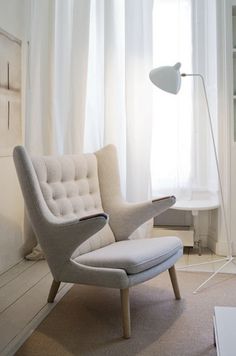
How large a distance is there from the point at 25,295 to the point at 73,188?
76 centimetres

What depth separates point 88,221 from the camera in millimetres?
2014

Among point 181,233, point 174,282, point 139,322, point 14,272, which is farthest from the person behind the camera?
point 181,233

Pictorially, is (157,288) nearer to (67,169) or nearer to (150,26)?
(67,169)

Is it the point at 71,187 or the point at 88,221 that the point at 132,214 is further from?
the point at 88,221

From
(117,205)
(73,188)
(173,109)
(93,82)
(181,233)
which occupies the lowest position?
(181,233)

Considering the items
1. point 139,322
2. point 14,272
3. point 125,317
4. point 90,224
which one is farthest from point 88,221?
point 14,272

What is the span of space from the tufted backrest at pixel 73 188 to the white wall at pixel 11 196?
733 millimetres

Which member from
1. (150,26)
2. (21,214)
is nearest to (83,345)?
(21,214)

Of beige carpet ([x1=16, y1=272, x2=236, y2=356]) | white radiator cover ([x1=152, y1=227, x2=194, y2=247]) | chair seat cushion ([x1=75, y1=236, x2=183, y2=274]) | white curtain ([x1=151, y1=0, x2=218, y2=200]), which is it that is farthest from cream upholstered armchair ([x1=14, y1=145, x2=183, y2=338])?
white radiator cover ([x1=152, y1=227, x2=194, y2=247])

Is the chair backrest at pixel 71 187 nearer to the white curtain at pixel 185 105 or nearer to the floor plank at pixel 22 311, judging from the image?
the floor plank at pixel 22 311

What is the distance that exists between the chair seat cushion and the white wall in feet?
3.49

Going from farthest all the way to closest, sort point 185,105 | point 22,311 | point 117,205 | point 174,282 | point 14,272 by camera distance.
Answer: point 185,105
point 14,272
point 117,205
point 174,282
point 22,311

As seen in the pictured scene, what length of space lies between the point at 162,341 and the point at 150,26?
7.83 feet

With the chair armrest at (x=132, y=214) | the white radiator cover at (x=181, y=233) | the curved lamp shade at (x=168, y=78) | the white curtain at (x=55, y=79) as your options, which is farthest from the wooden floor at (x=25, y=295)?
the curved lamp shade at (x=168, y=78)
